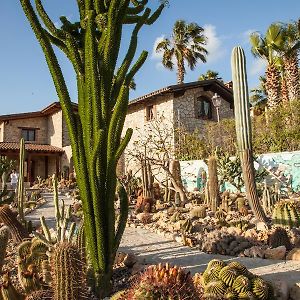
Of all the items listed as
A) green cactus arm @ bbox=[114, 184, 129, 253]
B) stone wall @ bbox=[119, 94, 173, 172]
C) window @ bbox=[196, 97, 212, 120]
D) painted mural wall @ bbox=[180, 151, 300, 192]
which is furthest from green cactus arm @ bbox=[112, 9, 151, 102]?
window @ bbox=[196, 97, 212, 120]

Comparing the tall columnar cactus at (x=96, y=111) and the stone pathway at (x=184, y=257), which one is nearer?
the tall columnar cactus at (x=96, y=111)

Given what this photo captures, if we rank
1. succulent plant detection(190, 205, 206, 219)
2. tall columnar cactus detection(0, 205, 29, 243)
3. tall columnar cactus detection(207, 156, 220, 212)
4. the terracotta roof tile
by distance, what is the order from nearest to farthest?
tall columnar cactus detection(0, 205, 29, 243) < succulent plant detection(190, 205, 206, 219) < tall columnar cactus detection(207, 156, 220, 212) < the terracotta roof tile

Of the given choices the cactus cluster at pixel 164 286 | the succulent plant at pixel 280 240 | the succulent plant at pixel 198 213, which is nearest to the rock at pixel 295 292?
the cactus cluster at pixel 164 286

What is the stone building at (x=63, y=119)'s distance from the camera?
63.6ft

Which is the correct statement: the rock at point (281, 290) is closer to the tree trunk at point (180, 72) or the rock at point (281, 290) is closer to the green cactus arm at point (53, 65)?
the green cactus arm at point (53, 65)

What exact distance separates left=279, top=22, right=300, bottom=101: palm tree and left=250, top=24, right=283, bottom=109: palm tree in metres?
0.31

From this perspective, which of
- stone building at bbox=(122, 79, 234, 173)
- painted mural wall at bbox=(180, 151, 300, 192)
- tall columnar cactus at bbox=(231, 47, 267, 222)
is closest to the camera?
tall columnar cactus at bbox=(231, 47, 267, 222)

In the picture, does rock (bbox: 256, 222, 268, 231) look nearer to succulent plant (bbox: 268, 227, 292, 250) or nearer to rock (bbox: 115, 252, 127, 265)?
succulent plant (bbox: 268, 227, 292, 250)

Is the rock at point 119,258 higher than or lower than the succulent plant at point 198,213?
lower

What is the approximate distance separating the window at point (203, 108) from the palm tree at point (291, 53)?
14.9 ft

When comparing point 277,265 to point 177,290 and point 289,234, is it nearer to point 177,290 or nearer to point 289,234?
point 289,234

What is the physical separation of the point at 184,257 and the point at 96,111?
2.91m

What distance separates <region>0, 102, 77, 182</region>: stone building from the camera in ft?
81.3

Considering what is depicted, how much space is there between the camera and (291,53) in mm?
18547
